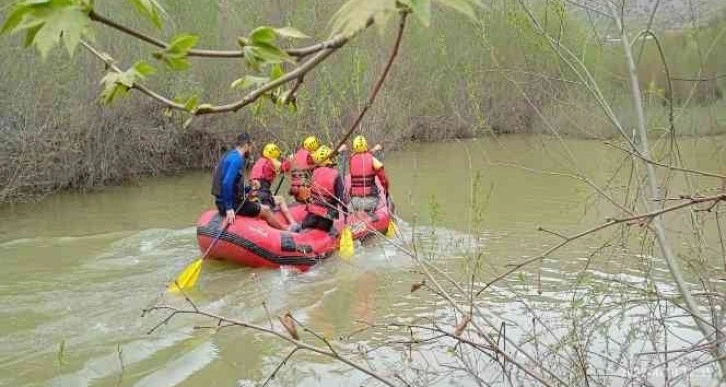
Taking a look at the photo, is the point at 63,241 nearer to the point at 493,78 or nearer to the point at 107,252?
the point at 107,252

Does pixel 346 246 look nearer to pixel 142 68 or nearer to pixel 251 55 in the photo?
pixel 142 68

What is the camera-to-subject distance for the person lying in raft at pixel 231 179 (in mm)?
8562

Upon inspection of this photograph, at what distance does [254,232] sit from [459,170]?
937cm

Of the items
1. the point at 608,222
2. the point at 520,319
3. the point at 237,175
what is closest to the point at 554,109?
the point at 608,222

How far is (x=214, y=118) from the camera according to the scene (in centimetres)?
1634

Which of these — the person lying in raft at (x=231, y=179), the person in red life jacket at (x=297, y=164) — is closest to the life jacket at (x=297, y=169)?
the person in red life jacket at (x=297, y=164)

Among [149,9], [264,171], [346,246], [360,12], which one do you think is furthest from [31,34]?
[264,171]

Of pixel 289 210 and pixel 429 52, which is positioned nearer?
pixel 289 210

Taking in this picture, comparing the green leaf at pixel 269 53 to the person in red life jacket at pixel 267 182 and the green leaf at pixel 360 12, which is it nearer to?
the green leaf at pixel 360 12

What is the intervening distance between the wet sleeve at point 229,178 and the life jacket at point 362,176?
2.06m

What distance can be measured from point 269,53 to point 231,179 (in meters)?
7.50

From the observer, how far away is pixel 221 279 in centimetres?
859

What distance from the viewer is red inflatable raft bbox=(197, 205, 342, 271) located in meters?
8.63

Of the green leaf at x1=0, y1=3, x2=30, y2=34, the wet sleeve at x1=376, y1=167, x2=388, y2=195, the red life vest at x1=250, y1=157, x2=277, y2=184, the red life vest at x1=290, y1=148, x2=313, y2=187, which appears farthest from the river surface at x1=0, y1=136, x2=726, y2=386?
the green leaf at x1=0, y1=3, x2=30, y2=34
